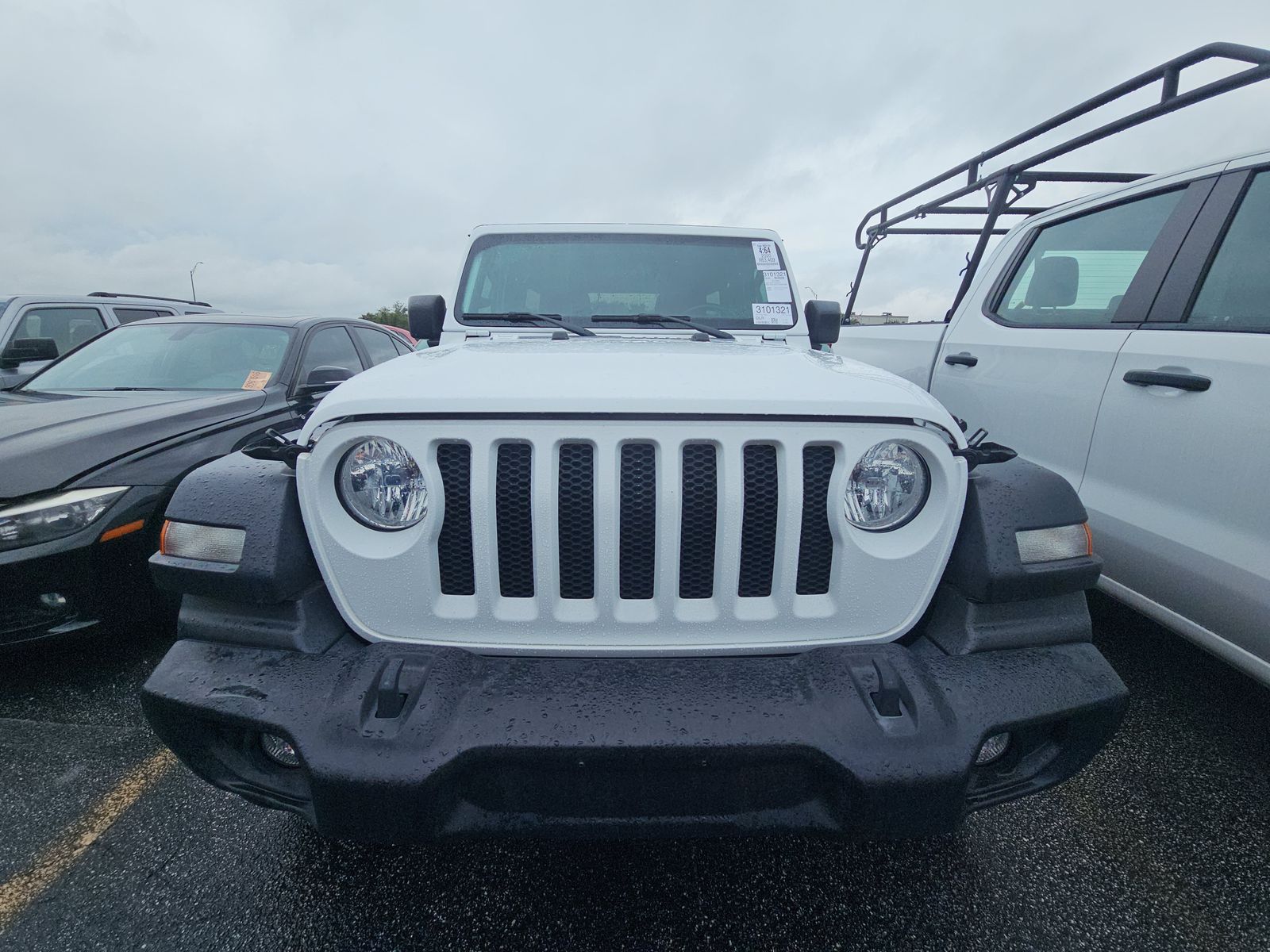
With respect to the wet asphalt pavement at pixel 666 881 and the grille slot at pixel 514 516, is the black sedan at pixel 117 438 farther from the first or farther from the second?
the grille slot at pixel 514 516

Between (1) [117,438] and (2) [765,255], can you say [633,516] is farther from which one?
(1) [117,438]

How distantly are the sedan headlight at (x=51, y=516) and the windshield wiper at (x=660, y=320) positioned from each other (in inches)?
80.2

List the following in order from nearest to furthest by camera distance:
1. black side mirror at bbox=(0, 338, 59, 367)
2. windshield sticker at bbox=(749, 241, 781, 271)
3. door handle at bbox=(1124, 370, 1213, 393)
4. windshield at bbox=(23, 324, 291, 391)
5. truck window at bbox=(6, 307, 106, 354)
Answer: door handle at bbox=(1124, 370, 1213, 393) → windshield sticker at bbox=(749, 241, 781, 271) → windshield at bbox=(23, 324, 291, 391) → black side mirror at bbox=(0, 338, 59, 367) → truck window at bbox=(6, 307, 106, 354)

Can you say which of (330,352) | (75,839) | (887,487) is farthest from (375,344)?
(887,487)

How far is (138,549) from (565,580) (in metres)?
2.09

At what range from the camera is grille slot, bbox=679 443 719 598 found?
135cm

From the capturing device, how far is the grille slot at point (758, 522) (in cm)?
137

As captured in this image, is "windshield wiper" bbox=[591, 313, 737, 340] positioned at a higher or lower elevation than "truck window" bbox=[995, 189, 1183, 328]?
lower

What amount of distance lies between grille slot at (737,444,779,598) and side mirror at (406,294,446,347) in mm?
1898

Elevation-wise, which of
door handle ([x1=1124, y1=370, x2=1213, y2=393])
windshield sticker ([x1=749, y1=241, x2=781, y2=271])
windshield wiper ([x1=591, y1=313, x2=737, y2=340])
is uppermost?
windshield sticker ([x1=749, y1=241, x2=781, y2=271])

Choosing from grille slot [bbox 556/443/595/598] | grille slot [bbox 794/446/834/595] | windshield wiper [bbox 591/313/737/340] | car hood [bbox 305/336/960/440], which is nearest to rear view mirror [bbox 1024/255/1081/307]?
windshield wiper [bbox 591/313/737/340]

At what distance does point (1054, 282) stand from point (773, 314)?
4.64 feet

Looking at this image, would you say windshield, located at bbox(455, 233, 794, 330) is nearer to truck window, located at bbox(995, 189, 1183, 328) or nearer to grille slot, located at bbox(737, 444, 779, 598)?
truck window, located at bbox(995, 189, 1183, 328)

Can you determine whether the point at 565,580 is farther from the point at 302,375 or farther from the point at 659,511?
the point at 302,375
